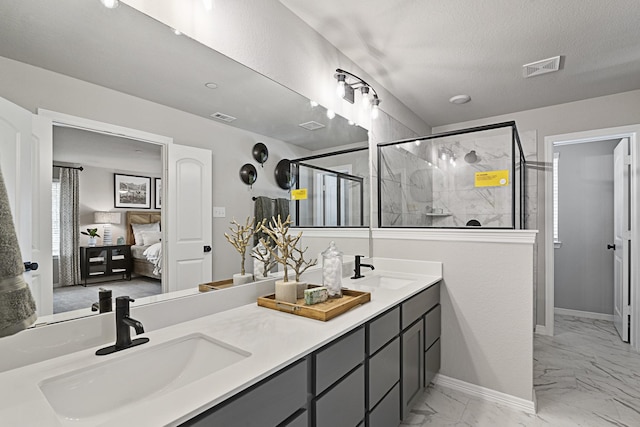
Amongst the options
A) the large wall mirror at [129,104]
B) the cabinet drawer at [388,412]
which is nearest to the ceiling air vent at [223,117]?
the large wall mirror at [129,104]

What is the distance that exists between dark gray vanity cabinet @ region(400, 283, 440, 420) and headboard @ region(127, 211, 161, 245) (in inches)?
51.8

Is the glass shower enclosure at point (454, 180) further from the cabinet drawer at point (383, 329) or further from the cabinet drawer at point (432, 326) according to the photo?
the cabinet drawer at point (383, 329)

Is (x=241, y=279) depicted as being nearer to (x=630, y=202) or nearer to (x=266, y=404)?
(x=266, y=404)

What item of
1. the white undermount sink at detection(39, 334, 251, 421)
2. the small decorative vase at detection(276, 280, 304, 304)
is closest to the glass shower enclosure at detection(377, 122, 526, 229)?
the small decorative vase at detection(276, 280, 304, 304)

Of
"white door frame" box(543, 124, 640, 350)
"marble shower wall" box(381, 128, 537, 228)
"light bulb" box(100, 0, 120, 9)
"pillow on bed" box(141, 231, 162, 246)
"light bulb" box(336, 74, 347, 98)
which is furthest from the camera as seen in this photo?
"white door frame" box(543, 124, 640, 350)

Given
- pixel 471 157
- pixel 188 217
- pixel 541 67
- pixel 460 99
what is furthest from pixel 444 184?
pixel 188 217

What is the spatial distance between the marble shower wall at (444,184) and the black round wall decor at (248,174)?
1452 mm

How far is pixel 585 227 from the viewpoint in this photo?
4.11m

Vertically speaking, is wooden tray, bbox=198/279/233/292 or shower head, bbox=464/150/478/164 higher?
shower head, bbox=464/150/478/164

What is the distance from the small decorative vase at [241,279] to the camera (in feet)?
5.32

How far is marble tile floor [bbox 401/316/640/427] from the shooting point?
6.64ft

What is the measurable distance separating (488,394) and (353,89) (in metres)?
2.38

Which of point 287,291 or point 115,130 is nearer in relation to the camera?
point 115,130

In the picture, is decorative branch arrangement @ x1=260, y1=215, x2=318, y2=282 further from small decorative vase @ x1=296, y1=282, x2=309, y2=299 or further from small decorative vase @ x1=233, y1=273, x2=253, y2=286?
small decorative vase @ x1=233, y1=273, x2=253, y2=286
